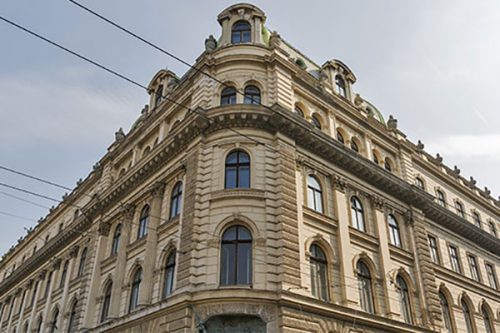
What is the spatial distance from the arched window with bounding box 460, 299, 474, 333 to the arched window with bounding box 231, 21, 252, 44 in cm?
2282

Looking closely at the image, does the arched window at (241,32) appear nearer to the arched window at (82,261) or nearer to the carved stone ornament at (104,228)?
the carved stone ornament at (104,228)

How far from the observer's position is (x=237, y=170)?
2156 cm

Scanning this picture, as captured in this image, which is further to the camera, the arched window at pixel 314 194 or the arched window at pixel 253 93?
the arched window at pixel 253 93

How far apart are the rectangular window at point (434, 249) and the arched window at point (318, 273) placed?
11916 millimetres

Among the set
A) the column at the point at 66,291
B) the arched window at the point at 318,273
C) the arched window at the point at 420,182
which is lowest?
the arched window at the point at 318,273

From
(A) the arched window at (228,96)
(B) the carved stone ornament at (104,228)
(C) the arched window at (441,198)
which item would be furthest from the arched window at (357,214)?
(B) the carved stone ornament at (104,228)

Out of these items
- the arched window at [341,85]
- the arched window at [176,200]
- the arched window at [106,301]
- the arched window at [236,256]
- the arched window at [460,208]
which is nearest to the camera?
the arched window at [236,256]

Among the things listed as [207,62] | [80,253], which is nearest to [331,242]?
[207,62]

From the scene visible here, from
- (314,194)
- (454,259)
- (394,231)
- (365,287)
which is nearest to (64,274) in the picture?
(314,194)

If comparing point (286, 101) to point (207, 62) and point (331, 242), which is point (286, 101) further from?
point (331, 242)

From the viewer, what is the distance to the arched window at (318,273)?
798 inches

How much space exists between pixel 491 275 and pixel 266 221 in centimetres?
2474

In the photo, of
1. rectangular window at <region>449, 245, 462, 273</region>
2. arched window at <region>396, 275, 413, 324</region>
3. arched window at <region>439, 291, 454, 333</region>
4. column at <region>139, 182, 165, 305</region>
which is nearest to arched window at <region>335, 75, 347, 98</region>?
arched window at <region>396, 275, 413, 324</region>

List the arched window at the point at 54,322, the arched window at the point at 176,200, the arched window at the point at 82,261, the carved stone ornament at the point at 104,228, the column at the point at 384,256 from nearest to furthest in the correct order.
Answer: the column at the point at 384,256 → the arched window at the point at 176,200 → the carved stone ornament at the point at 104,228 → the arched window at the point at 82,261 → the arched window at the point at 54,322
